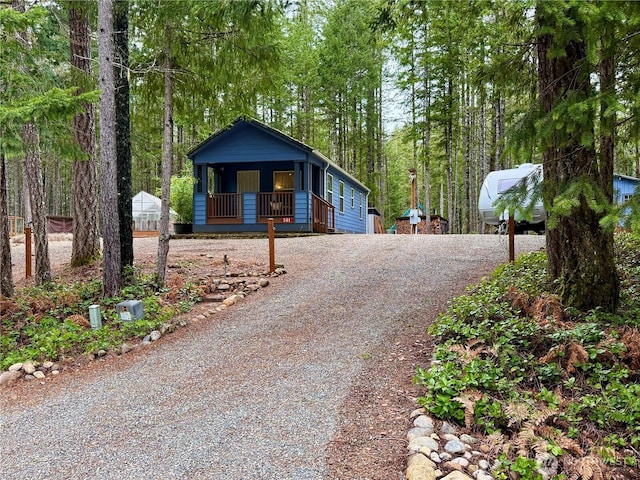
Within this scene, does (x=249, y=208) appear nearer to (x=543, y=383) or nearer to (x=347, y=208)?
(x=347, y=208)

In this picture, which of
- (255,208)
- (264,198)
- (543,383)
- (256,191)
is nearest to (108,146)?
(543,383)

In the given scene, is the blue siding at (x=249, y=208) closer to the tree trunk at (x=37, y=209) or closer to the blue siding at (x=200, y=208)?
the blue siding at (x=200, y=208)

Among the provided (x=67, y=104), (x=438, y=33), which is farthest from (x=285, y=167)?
(x=67, y=104)

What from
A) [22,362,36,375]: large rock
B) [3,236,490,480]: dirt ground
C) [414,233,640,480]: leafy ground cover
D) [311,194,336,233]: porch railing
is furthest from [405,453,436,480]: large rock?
[311,194,336,233]: porch railing

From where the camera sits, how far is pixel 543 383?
3.07 m

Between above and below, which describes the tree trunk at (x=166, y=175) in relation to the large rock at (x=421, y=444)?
above

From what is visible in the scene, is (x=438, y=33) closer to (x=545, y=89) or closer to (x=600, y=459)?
(x=545, y=89)

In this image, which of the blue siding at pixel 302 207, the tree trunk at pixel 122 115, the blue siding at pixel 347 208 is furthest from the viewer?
the blue siding at pixel 347 208

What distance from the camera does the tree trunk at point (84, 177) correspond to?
7.42m

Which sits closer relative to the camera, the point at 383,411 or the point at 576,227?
the point at 383,411

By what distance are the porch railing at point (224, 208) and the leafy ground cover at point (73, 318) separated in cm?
763

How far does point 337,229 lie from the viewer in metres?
17.2

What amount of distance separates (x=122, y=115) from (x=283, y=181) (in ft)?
30.9

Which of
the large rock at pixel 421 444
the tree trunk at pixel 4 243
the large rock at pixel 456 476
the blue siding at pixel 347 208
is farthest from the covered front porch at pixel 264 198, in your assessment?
the large rock at pixel 456 476
